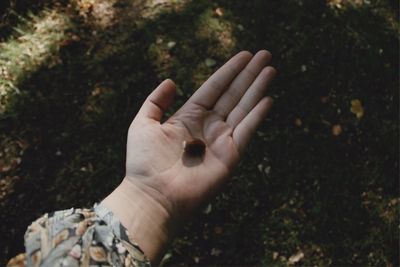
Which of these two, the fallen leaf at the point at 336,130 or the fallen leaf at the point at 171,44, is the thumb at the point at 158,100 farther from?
the fallen leaf at the point at 336,130

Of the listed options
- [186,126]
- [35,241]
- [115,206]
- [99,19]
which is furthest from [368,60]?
[35,241]

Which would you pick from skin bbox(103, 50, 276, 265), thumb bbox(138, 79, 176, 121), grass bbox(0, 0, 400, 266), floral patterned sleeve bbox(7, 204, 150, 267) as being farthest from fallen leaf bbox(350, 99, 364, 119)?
floral patterned sleeve bbox(7, 204, 150, 267)

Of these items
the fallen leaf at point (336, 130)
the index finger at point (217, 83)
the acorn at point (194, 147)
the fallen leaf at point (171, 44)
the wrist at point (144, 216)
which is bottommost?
the fallen leaf at point (336, 130)

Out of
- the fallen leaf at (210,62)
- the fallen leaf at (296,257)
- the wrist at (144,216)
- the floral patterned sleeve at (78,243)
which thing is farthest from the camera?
the fallen leaf at (210,62)

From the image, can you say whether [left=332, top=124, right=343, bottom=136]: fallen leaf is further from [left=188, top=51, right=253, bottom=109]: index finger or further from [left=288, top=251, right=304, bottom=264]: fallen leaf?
[left=188, top=51, right=253, bottom=109]: index finger

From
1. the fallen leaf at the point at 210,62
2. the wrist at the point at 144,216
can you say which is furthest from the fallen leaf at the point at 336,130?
the wrist at the point at 144,216

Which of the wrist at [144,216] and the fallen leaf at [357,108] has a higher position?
the wrist at [144,216]

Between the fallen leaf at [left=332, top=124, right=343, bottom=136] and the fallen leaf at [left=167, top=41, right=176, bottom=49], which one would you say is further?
the fallen leaf at [left=167, top=41, right=176, bottom=49]

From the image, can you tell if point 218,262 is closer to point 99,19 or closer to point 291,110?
point 291,110

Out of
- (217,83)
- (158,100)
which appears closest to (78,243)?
(158,100)
